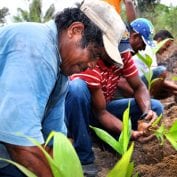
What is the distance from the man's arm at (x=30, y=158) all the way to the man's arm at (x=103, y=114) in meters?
0.99

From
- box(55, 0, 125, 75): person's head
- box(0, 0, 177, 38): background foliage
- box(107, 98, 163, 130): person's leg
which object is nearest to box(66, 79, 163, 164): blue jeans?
box(107, 98, 163, 130): person's leg

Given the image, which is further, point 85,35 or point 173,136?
point 173,136

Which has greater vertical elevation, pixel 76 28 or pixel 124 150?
pixel 76 28

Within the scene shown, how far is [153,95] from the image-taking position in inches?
146

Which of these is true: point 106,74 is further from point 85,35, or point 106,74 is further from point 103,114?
point 85,35

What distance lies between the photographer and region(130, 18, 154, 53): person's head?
128 inches

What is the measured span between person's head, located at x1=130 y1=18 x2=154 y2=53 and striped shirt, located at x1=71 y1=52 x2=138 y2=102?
0.65 metres

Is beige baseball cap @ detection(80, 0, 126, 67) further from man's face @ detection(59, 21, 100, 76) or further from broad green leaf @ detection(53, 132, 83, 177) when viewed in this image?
broad green leaf @ detection(53, 132, 83, 177)

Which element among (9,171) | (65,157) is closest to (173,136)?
(9,171)

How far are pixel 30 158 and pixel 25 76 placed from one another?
0.24m

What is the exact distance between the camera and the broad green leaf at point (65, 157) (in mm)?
1218

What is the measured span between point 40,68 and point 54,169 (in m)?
0.32

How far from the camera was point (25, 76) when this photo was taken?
4.38 ft

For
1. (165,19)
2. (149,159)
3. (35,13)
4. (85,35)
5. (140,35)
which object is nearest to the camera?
(85,35)
